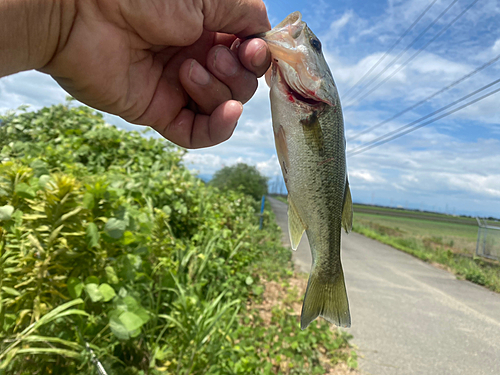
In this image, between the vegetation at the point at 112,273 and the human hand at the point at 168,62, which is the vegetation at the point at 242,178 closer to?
the vegetation at the point at 112,273

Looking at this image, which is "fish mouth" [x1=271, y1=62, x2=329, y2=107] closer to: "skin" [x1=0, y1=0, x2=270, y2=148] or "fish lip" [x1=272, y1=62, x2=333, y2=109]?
"fish lip" [x1=272, y1=62, x2=333, y2=109]

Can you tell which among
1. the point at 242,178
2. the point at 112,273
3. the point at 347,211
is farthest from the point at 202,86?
the point at 242,178

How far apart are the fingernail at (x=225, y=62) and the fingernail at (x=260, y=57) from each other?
0.13m

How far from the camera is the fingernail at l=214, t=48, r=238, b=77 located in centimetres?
173

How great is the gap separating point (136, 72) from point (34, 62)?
1.60ft

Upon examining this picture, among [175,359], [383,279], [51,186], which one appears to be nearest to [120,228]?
[51,186]

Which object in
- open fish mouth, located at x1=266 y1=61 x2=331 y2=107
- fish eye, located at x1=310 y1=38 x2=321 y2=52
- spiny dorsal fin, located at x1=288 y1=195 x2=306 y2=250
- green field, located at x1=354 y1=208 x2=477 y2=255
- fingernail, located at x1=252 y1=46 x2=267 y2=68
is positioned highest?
fish eye, located at x1=310 y1=38 x2=321 y2=52

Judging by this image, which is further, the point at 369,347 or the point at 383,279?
the point at 383,279

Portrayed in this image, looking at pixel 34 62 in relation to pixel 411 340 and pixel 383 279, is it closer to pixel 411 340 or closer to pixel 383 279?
pixel 411 340

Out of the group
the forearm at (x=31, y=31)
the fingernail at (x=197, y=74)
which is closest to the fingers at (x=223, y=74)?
the fingernail at (x=197, y=74)

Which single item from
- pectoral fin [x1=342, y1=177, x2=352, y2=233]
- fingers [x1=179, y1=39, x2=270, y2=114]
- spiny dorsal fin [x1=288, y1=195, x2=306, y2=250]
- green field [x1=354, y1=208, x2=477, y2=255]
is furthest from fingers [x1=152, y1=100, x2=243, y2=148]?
green field [x1=354, y1=208, x2=477, y2=255]

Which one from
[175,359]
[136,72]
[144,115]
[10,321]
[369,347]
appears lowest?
[369,347]

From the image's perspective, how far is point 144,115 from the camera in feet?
6.13

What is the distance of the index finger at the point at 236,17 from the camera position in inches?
62.8
